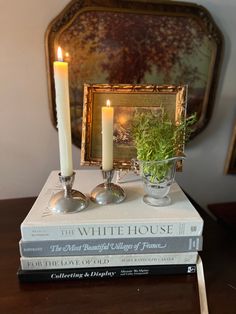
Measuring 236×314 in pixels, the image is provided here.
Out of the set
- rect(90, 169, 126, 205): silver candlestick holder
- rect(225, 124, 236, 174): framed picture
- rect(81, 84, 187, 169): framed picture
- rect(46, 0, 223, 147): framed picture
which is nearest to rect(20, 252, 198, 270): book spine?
rect(90, 169, 126, 205): silver candlestick holder

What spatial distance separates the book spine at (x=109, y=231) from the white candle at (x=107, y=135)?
0.15 m

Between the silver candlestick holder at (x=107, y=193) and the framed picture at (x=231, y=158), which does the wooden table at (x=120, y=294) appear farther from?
the framed picture at (x=231, y=158)

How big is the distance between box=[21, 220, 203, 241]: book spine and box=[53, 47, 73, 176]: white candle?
126 mm

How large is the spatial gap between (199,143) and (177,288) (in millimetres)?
717

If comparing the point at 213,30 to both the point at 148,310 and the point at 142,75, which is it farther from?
the point at 148,310

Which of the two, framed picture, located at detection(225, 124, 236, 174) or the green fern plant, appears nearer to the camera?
the green fern plant

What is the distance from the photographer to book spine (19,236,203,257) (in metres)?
0.54

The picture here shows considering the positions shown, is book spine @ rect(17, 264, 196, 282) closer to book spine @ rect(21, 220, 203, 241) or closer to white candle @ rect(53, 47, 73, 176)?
book spine @ rect(21, 220, 203, 241)

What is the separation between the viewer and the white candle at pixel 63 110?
52cm

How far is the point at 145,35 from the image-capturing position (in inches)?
37.2

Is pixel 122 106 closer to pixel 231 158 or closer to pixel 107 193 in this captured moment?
pixel 107 193

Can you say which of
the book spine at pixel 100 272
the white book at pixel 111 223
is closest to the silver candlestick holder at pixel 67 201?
the white book at pixel 111 223

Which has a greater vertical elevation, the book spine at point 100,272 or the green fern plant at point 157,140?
the green fern plant at point 157,140

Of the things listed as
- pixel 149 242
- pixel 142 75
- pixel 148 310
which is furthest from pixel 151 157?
pixel 142 75
